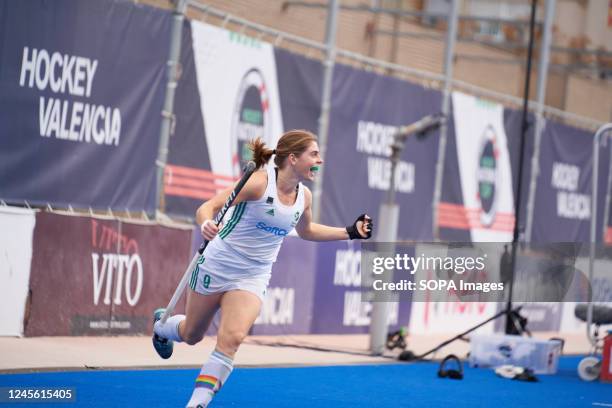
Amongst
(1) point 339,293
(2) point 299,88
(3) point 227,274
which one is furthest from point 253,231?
(1) point 339,293

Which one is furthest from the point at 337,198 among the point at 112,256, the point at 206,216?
the point at 206,216

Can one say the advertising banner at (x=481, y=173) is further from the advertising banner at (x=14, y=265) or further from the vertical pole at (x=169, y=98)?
the advertising banner at (x=14, y=265)

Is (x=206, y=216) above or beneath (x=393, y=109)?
beneath

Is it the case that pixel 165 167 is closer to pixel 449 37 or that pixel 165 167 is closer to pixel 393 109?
pixel 393 109

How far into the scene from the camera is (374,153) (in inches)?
694

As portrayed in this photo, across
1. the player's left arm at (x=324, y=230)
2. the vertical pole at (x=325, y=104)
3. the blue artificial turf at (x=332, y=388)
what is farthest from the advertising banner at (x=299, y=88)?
the player's left arm at (x=324, y=230)

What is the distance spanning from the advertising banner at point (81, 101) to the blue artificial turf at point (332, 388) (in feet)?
8.70

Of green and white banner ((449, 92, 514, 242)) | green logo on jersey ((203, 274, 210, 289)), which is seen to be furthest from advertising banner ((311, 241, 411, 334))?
green logo on jersey ((203, 274, 210, 289))

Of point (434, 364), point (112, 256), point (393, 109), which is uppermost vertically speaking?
point (393, 109)

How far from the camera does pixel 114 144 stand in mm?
13227

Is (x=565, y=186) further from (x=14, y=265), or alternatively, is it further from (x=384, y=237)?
(x=14, y=265)

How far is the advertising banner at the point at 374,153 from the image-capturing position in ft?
55.4

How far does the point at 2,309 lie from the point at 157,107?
123 inches

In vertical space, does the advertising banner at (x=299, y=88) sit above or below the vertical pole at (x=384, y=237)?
above
